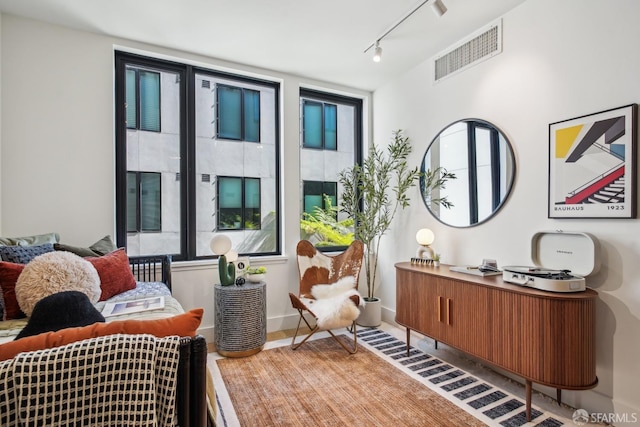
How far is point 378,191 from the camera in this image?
12.5 ft

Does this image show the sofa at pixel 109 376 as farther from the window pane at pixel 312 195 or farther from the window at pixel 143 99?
the window pane at pixel 312 195

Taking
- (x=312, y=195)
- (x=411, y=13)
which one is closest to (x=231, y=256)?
(x=312, y=195)

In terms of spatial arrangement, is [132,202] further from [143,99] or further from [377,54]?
[377,54]

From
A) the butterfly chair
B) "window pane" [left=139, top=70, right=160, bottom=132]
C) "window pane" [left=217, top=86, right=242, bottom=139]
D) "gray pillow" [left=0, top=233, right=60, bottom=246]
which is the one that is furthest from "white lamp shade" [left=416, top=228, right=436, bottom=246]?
"gray pillow" [left=0, top=233, right=60, bottom=246]

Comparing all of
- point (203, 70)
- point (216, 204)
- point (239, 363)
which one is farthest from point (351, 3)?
point (239, 363)

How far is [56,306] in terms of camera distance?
1213 mm

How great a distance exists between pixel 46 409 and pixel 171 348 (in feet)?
1.08

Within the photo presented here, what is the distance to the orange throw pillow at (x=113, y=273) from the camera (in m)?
2.25

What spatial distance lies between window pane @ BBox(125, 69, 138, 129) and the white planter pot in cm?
299

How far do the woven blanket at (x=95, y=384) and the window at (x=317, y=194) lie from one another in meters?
2.92

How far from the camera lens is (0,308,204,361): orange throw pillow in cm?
97

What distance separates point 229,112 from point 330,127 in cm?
123

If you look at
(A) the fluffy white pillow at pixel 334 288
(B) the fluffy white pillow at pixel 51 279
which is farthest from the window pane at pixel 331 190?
(B) the fluffy white pillow at pixel 51 279

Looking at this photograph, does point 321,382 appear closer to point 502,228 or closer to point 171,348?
point 171,348
